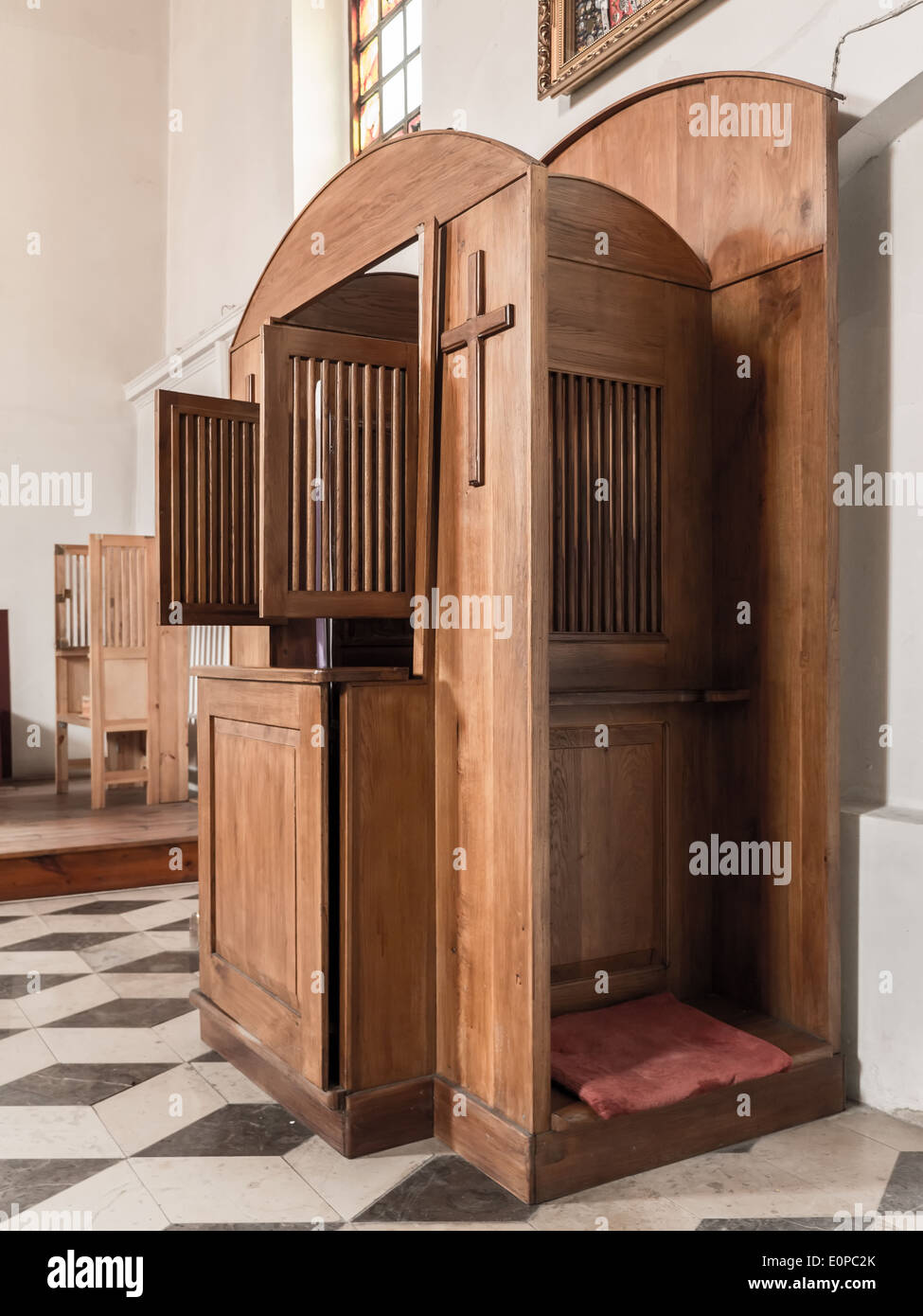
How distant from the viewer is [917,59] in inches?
101

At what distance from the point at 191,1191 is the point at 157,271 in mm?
7479

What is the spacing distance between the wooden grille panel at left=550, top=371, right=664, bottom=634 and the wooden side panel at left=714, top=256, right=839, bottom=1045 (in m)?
0.24

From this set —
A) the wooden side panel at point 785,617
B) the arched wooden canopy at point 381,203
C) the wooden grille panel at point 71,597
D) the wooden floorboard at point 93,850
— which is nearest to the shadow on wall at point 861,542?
the wooden side panel at point 785,617

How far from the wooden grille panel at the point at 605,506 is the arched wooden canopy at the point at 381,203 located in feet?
1.54

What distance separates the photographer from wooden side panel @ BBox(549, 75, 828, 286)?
2.70 metres

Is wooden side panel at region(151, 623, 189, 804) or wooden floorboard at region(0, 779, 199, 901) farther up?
wooden side panel at region(151, 623, 189, 804)

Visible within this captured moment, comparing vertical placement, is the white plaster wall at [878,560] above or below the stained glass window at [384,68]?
below

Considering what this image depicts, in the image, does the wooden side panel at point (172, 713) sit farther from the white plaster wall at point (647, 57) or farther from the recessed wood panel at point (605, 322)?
the recessed wood panel at point (605, 322)

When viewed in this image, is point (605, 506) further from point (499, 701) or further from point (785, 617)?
point (499, 701)

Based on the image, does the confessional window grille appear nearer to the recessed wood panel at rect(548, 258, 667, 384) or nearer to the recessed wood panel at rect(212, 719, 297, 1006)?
the recessed wood panel at rect(212, 719, 297, 1006)

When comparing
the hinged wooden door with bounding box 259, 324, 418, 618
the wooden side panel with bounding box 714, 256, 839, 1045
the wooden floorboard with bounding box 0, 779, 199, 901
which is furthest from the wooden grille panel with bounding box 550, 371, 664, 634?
the wooden floorboard with bounding box 0, 779, 199, 901

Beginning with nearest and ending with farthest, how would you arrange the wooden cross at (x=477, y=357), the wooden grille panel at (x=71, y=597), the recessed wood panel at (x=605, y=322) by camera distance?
1. the wooden cross at (x=477, y=357)
2. the recessed wood panel at (x=605, y=322)
3. the wooden grille panel at (x=71, y=597)

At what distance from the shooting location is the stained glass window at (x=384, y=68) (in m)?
5.90

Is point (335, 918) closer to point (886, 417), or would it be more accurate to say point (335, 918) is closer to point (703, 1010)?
point (703, 1010)
